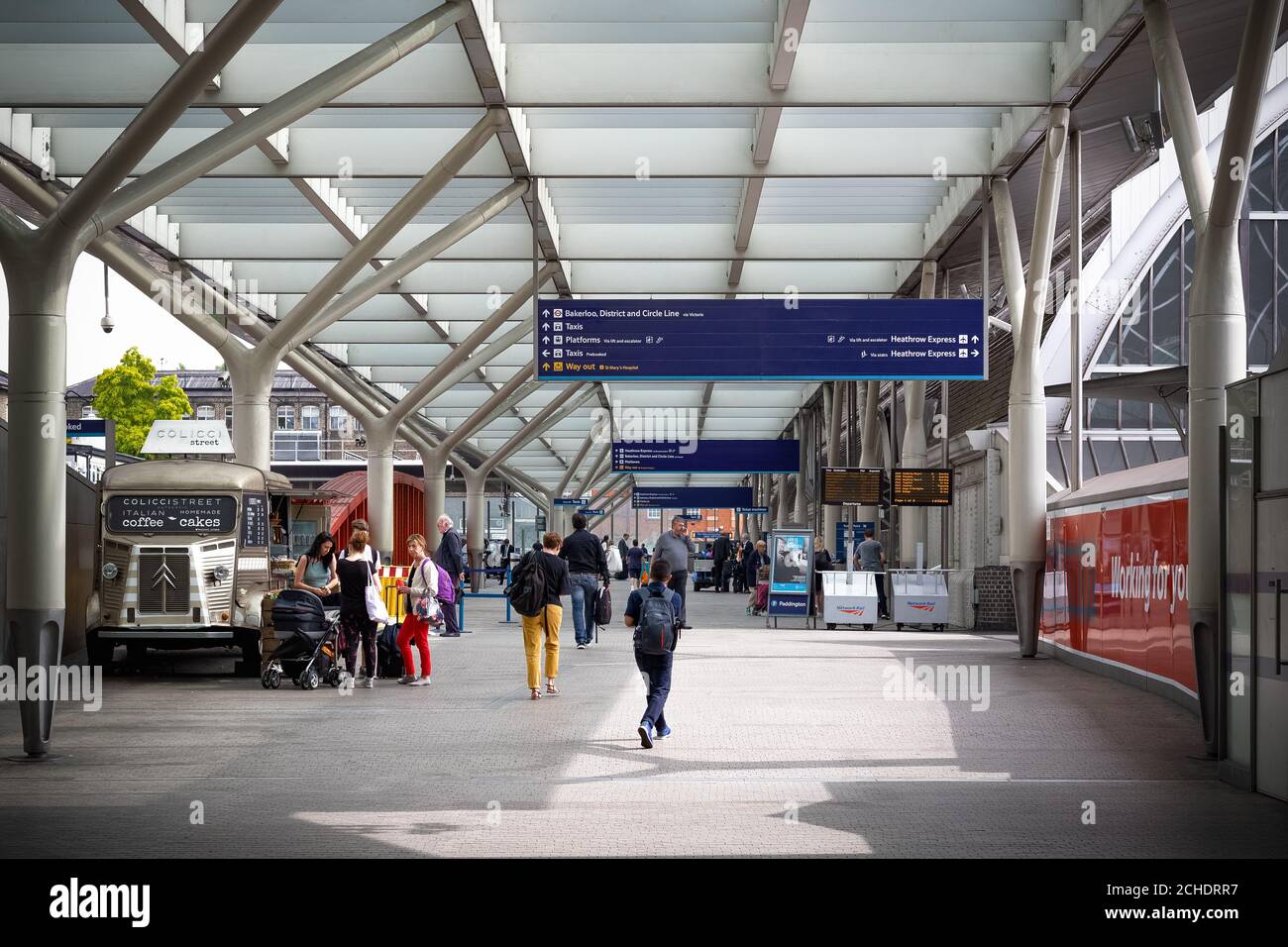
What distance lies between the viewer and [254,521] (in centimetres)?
1825

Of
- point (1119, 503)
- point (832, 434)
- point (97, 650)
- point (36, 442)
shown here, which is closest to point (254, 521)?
point (97, 650)

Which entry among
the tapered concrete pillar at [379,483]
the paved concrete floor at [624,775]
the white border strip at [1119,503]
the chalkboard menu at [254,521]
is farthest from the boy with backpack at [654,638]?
the tapered concrete pillar at [379,483]

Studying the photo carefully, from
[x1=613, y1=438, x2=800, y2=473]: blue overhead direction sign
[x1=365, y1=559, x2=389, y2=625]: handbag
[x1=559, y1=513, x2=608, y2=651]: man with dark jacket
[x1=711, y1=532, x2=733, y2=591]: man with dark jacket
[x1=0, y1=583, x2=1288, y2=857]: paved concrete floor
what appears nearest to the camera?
[x1=0, y1=583, x2=1288, y2=857]: paved concrete floor

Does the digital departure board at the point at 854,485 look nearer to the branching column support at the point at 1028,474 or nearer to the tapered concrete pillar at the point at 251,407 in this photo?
the branching column support at the point at 1028,474

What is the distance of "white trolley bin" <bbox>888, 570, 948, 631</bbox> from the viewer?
85.3 ft

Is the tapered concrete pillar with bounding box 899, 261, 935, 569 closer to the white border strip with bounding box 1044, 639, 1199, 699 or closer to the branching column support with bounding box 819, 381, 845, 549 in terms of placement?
the branching column support with bounding box 819, 381, 845, 549

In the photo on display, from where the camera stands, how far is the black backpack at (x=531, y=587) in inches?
583

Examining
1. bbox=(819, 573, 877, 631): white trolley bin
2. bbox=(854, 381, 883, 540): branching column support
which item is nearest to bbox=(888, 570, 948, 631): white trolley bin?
bbox=(819, 573, 877, 631): white trolley bin

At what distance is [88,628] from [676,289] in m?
15.6

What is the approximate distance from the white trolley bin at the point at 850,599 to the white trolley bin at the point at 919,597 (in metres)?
0.41

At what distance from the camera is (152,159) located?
71.4ft

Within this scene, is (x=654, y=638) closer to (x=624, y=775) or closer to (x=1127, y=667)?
(x=624, y=775)

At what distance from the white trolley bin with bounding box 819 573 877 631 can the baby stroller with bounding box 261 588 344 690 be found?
480 inches
